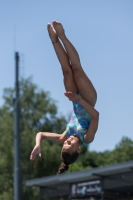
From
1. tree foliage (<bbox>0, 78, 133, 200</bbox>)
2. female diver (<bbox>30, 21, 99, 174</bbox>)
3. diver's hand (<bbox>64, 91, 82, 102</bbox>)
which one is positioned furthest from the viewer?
Result: tree foliage (<bbox>0, 78, 133, 200</bbox>)

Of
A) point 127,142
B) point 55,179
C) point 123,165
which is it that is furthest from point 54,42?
point 127,142

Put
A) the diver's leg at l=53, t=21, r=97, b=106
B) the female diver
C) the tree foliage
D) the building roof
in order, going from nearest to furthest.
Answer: the female diver
the diver's leg at l=53, t=21, r=97, b=106
the building roof
the tree foliage

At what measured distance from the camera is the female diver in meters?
8.59

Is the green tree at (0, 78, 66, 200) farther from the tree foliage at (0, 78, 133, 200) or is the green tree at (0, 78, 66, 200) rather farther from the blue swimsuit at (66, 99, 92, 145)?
the blue swimsuit at (66, 99, 92, 145)

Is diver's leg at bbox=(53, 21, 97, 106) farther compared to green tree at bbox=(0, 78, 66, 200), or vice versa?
green tree at bbox=(0, 78, 66, 200)

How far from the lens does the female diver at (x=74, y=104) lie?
8594 millimetres

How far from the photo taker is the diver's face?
8.60m

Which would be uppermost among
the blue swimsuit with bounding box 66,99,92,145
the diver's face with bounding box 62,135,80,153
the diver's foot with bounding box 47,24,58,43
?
the diver's foot with bounding box 47,24,58,43

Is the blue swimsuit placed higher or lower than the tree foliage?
lower

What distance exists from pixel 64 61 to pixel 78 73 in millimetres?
322

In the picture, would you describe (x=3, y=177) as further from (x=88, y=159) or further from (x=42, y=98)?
(x=88, y=159)

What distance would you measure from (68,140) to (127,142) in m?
44.2

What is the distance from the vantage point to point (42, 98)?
37.6 metres

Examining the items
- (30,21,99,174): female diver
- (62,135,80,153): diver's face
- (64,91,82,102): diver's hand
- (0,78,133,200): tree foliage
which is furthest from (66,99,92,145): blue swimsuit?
(0,78,133,200): tree foliage
